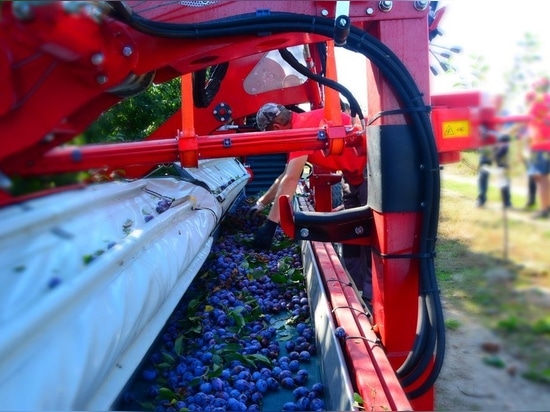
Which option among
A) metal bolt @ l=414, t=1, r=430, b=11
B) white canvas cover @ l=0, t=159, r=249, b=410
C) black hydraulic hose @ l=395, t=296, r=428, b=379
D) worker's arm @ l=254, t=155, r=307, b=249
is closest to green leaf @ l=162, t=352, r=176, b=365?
white canvas cover @ l=0, t=159, r=249, b=410

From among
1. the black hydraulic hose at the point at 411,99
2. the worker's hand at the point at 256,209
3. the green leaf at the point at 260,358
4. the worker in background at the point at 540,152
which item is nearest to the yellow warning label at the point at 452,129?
the black hydraulic hose at the point at 411,99

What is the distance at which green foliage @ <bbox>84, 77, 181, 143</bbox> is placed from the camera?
95 cm

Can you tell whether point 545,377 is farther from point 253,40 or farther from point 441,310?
point 253,40

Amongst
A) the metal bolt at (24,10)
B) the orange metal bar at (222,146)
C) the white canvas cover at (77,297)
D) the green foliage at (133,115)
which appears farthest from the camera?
the orange metal bar at (222,146)

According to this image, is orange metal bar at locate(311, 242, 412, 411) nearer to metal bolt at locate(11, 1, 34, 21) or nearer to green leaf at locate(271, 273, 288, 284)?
green leaf at locate(271, 273, 288, 284)

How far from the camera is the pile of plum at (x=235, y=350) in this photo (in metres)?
1.93

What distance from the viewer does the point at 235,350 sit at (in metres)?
2.32

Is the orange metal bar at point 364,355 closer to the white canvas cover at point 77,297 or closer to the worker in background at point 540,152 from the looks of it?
the white canvas cover at point 77,297

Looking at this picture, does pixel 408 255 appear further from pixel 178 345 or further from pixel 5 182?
pixel 178 345

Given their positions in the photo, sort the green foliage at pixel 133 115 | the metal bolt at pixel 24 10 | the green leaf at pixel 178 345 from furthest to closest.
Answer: the green leaf at pixel 178 345 < the green foliage at pixel 133 115 < the metal bolt at pixel 24 10

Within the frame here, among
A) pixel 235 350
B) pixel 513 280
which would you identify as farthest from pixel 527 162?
pixel 235 350

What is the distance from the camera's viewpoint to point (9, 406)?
894mm

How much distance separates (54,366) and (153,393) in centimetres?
102

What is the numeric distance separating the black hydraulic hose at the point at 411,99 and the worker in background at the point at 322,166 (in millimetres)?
1520
